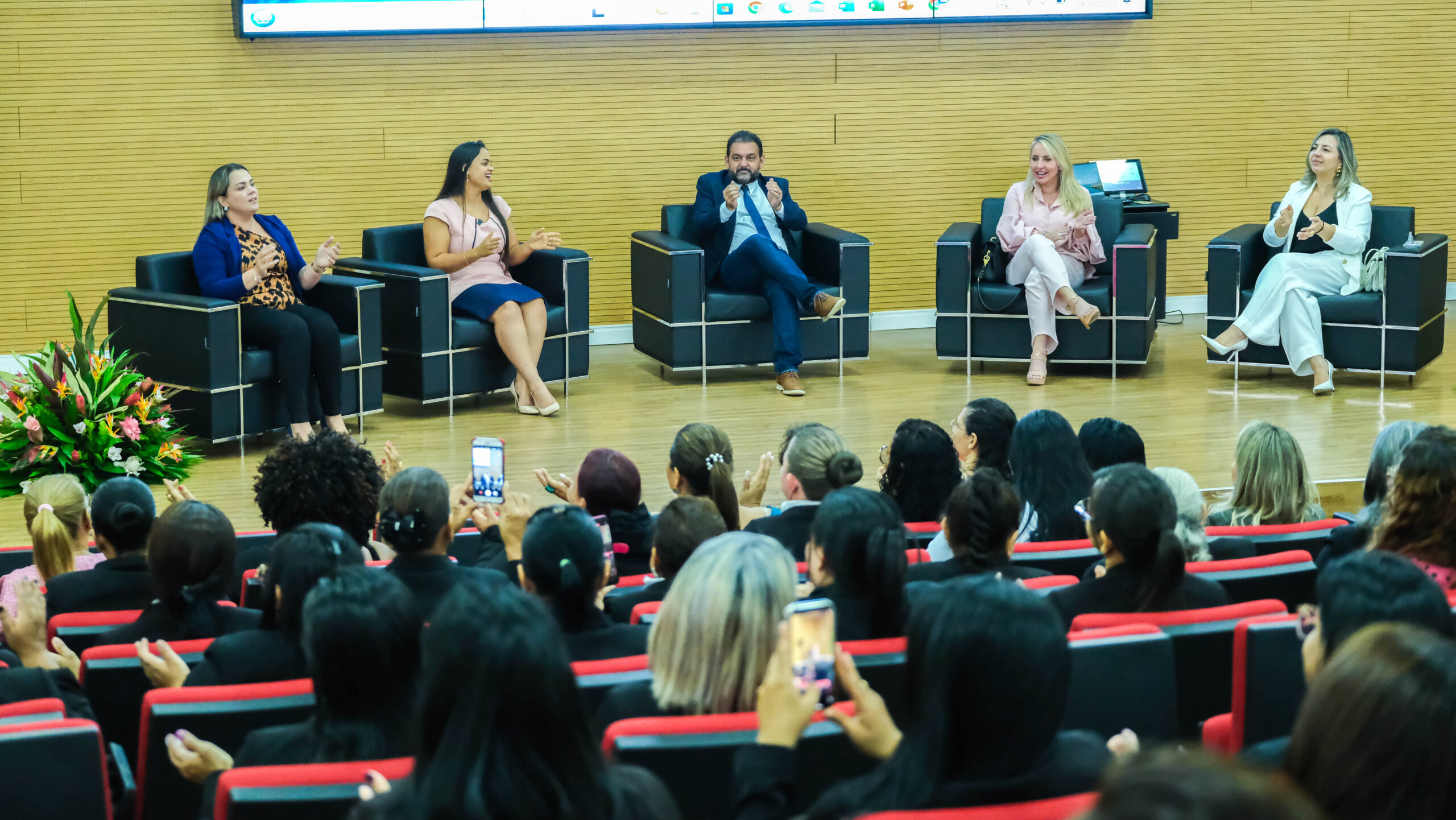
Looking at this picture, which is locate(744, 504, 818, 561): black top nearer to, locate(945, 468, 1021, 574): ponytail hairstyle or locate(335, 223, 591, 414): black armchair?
locate(945, 468, 1021, 574): ponytail hairstyle

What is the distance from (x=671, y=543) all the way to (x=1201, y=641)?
0.98m

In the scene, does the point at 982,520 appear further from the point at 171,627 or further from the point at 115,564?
the point at 115,564

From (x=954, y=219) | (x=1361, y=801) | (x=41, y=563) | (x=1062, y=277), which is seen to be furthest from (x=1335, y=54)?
(x=1361, y=801)

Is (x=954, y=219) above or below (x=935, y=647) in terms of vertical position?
above

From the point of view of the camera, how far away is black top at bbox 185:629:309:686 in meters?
2.31

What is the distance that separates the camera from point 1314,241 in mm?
7059

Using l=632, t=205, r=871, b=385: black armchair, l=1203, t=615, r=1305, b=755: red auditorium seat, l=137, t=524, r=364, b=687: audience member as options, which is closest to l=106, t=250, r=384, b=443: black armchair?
l=632, t=205, r=871, b=385: black armchair

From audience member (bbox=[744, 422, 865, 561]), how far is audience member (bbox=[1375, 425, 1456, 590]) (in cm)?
112

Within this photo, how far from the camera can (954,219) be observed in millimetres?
8766

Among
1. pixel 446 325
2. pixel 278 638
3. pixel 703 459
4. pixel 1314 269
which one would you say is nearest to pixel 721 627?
pixel 278 638

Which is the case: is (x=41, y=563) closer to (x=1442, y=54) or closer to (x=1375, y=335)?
(x=1375, y=335)

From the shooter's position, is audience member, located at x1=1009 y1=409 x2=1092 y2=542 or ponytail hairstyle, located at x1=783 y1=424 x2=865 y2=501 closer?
ponytail hairstyle, located at x1=783 y1=424 x2=865 y2=501

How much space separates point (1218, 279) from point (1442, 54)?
3.03m

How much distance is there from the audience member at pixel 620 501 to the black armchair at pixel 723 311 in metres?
3.66
